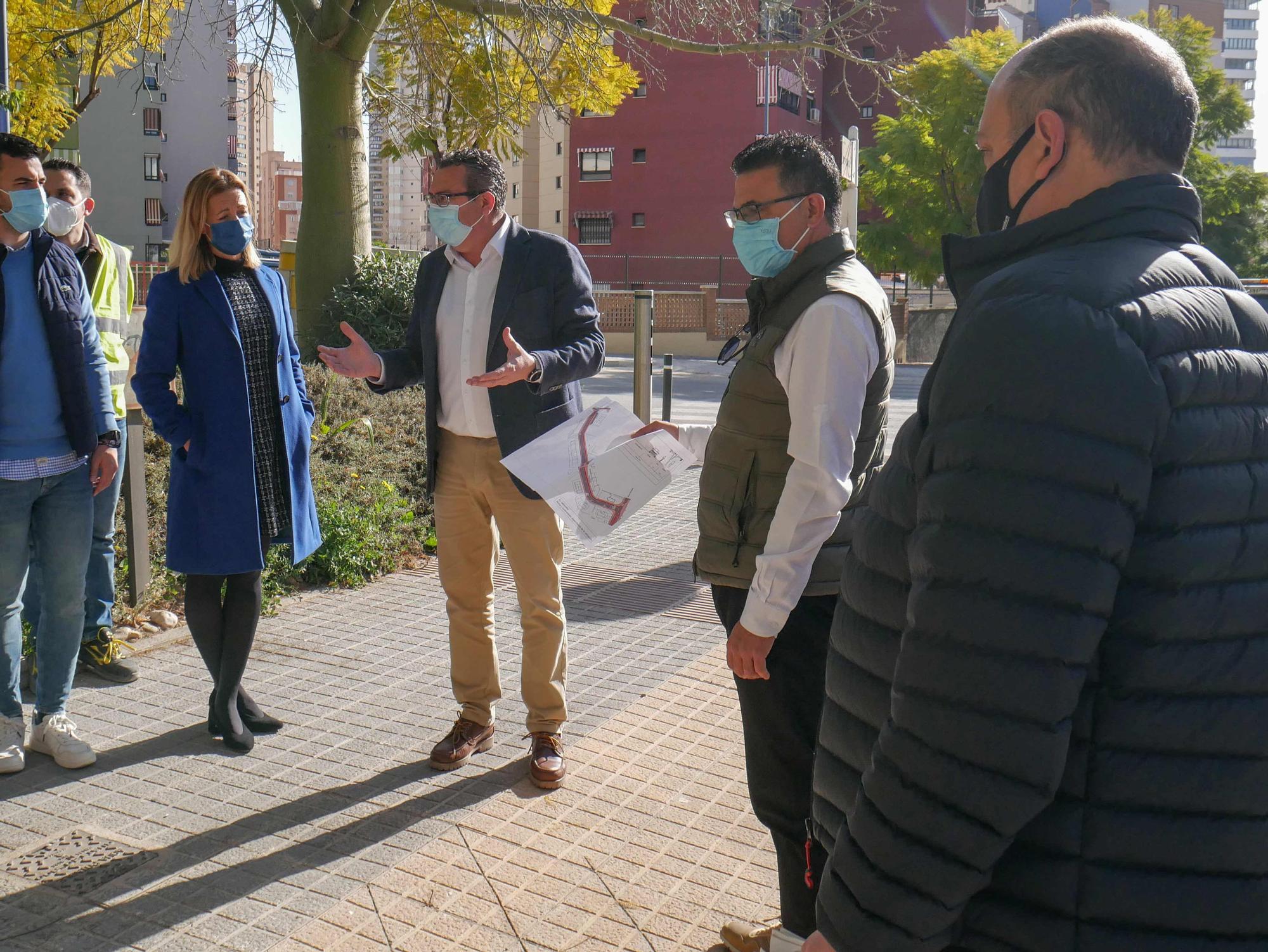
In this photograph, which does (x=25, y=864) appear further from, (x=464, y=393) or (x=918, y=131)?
(x=918, y=131)

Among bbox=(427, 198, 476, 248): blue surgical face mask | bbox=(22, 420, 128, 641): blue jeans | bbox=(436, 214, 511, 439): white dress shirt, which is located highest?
bbox=(427, 198, 476, 248): blue surgical face mask

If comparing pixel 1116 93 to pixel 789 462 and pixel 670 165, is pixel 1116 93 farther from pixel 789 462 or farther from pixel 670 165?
pixel 670 165

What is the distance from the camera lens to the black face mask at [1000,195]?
1.71m

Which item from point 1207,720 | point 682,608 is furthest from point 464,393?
point 1207,720

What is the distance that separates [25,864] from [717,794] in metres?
2.22

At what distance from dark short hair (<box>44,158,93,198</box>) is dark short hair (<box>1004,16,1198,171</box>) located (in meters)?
4.98

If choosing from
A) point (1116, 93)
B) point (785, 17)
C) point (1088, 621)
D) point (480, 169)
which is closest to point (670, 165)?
point (785, 17)

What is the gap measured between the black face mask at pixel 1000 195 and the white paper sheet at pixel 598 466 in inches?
72.7

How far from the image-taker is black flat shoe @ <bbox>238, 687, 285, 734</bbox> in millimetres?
4906

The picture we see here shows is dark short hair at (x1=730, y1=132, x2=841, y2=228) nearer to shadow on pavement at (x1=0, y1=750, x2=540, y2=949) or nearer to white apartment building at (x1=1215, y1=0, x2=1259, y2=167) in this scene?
shadow on pavement at (x1=0, y1=750, x2=540, y2=949)

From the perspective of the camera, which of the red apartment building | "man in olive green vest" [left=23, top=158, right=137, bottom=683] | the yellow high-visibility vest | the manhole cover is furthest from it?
the red apartment building

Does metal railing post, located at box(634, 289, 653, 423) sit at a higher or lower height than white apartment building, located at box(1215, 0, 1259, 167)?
lower

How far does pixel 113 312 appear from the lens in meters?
5.84

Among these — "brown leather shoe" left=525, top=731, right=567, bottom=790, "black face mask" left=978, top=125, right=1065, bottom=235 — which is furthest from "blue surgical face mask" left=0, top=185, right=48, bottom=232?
"black face mask" left=978, top=125, right=1065, bottom=235
